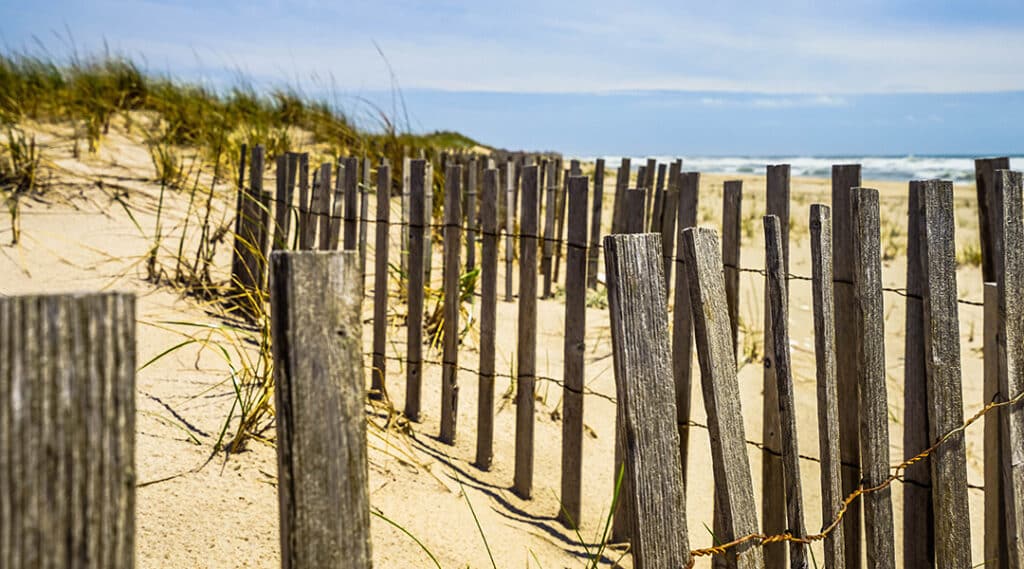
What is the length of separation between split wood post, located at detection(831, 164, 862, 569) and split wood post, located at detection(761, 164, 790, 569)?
174 mm

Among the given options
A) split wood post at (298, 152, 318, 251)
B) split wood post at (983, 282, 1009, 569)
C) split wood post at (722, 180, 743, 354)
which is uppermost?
split wood post at (298, 152, 318, 251)

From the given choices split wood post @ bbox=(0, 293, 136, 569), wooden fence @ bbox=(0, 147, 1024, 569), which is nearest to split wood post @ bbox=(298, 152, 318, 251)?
wooden fence @ bbox=(0, 147, 1024, 569)

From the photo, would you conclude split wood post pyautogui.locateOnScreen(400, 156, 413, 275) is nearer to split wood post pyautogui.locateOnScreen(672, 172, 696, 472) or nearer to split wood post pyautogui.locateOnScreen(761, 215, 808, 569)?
split wood post pyautogui.locateOnScreen(672, 172, 696, 472)

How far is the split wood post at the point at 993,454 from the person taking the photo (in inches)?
92.9

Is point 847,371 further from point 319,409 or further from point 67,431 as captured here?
point 67,431

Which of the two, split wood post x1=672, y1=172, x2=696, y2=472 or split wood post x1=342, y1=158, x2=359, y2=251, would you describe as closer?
split wood post x1=672, y1=172, x2=696, y2=472

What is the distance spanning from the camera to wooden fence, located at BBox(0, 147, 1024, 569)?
978 mm

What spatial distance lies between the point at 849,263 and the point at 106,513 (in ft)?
7.16

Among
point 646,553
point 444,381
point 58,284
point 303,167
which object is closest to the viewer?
point 646,553

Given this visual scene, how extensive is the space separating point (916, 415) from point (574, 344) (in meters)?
1.14

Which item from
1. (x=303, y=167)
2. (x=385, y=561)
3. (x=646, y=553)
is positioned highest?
(x=303, y=167)

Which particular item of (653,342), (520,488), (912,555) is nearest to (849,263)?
(912,555)

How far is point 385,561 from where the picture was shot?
7.97 feet

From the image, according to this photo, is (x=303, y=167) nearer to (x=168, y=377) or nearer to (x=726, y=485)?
(x=168, y=377)
